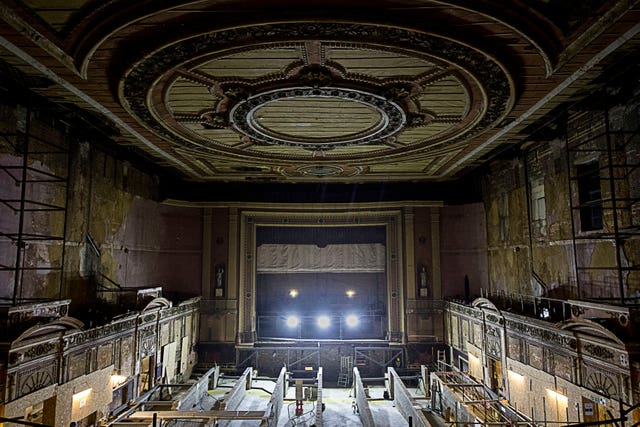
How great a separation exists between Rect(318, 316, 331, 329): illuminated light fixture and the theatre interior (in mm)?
182

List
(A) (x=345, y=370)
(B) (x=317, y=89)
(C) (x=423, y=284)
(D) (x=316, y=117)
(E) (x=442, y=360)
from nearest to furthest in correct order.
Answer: (B) (x=317, y=89)
(D) (x=316, y=117)
(E) (x=442, y=360)
(A) (x=345, y=370)
(C) (x=423, y=284)

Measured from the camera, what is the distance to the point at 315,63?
693cm

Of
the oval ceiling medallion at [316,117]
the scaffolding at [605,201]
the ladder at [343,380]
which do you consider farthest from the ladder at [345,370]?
the scaffolding at [605,201]

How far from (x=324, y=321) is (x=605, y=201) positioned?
13.4 metres

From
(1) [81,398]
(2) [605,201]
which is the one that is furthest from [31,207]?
(2) [605,201]

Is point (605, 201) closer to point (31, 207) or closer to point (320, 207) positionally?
point (31, 207)

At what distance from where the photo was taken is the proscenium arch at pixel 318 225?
17.0 m

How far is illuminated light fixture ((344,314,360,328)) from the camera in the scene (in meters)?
18.6

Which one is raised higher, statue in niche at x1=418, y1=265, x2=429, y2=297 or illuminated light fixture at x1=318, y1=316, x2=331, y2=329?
statue in niche at x1=418, y1=265, x2=429, y2=297

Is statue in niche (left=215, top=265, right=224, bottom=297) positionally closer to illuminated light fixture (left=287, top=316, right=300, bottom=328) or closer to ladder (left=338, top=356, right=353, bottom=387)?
illuminated light fixture (left=287, top=316, right=300, bottom=328)

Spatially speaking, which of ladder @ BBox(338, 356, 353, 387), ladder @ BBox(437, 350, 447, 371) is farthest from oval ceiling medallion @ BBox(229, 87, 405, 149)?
ladder @ BBox(437, 350, 447, 371)

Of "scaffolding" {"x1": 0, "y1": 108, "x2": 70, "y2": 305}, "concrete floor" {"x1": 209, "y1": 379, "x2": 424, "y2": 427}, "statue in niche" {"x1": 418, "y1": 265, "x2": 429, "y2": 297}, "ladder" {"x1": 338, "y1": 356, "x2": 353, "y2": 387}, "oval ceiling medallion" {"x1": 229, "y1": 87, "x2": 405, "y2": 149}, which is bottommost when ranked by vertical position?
"concrete floor" {"x1": 209, "y1": 379, "x2": 424, "y2": 427}

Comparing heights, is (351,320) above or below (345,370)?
above

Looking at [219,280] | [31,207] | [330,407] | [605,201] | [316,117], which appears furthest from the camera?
[219,280]
